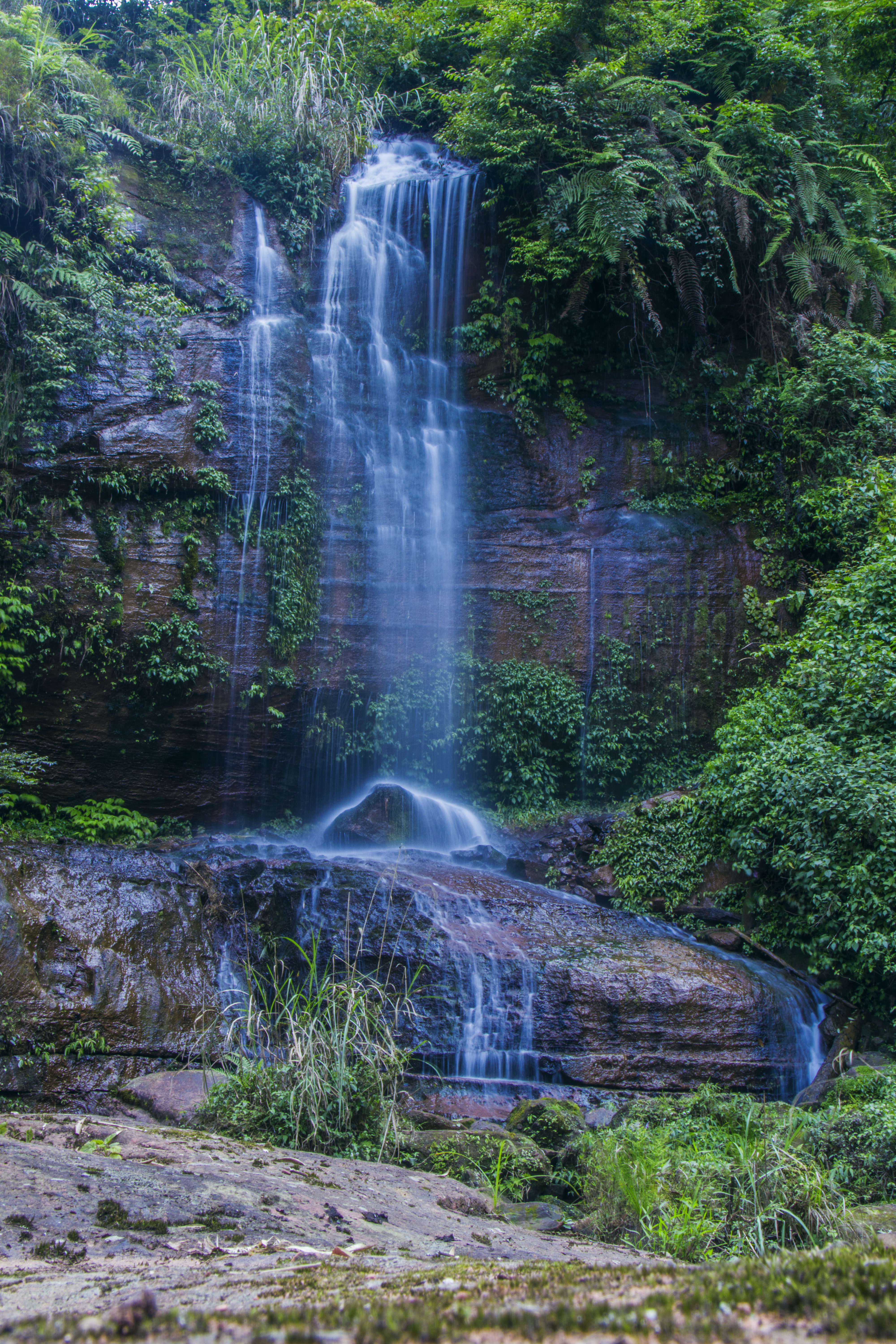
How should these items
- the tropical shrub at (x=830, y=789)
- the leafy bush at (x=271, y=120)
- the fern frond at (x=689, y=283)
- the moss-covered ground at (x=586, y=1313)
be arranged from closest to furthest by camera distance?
the moss-covered ground at (x=586, y=1313)
the tropical shrub at (x=830, y=789)
the fern frond at (x=689, y=283)
the leafy bush at (x=271, y=120)

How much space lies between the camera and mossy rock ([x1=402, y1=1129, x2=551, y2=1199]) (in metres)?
4.60

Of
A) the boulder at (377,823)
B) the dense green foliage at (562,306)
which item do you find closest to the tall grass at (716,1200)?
the dense green foliage at (562,306)

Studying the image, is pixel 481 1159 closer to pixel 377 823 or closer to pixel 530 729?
pixel 377 823

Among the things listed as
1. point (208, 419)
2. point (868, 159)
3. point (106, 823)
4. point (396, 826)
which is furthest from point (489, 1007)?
point (868, 159)

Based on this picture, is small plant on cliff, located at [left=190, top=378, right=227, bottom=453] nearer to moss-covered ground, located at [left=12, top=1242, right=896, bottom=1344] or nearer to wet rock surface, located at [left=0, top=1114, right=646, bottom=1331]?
wet rock surface, located at [left=0, top=1114, right=646, bottom=1331]

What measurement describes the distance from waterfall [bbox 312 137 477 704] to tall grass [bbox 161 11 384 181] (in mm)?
998

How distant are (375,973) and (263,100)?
15.3 m

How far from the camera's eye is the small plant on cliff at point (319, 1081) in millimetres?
4305

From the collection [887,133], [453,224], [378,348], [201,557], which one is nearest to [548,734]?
[201,557]

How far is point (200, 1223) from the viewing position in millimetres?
2668

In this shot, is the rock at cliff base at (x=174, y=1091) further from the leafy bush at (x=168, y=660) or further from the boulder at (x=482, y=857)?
the leafy bush at (x=168, y=660)

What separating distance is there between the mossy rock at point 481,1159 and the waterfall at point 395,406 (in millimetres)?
8905

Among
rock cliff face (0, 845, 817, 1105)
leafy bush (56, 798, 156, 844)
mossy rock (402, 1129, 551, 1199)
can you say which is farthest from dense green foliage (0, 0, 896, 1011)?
mossy rock (402, 1129, 551, 1199)

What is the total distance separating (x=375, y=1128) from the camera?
14.8ft
